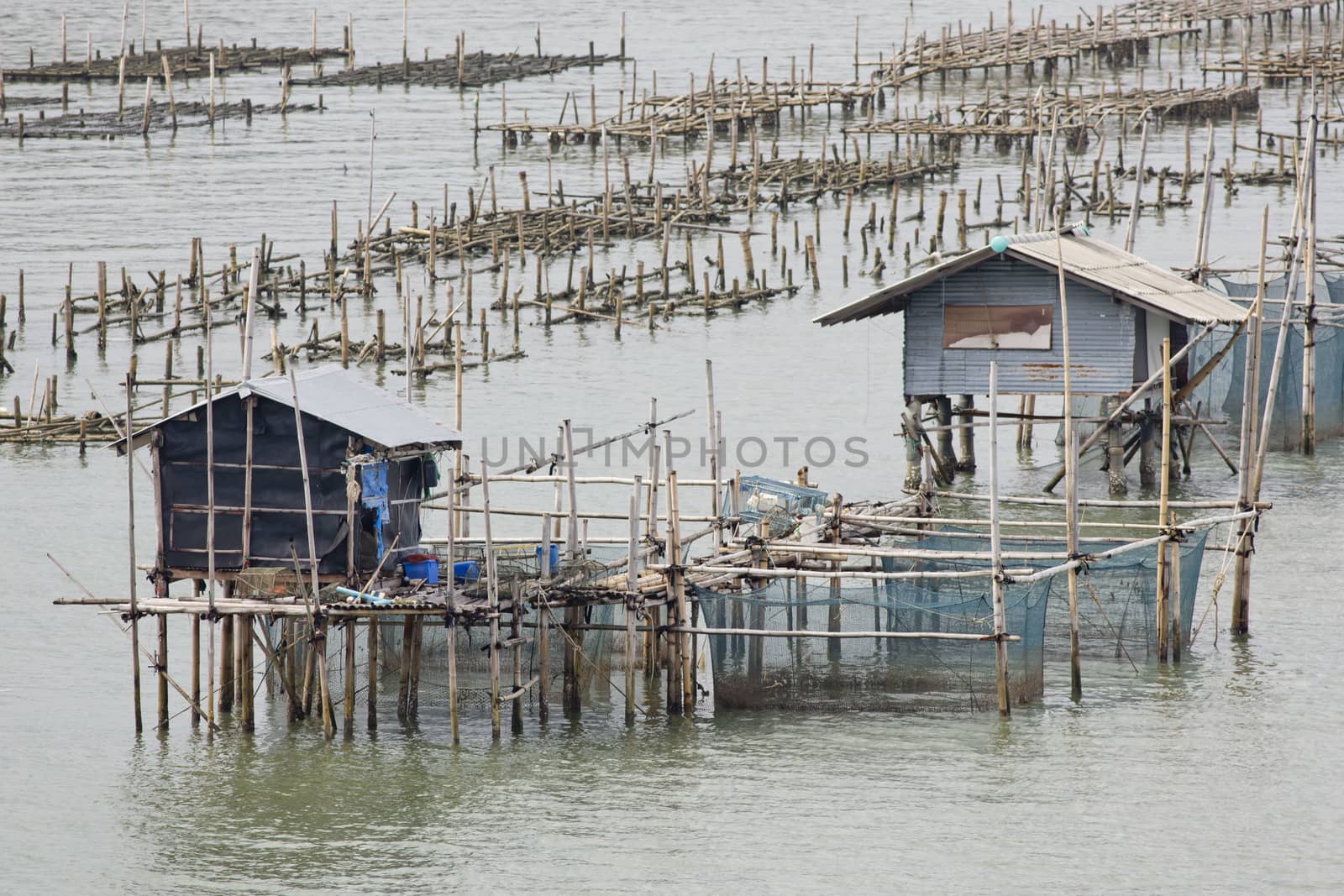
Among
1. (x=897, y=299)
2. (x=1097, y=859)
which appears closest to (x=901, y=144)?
(x=897, y=299)

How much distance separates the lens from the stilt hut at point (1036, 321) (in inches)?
1128

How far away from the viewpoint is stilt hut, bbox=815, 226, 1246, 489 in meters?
28.6

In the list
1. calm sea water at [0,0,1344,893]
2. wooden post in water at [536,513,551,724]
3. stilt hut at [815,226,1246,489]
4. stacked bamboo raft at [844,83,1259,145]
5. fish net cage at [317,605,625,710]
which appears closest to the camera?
calm sea water at [0,0,1344,893]

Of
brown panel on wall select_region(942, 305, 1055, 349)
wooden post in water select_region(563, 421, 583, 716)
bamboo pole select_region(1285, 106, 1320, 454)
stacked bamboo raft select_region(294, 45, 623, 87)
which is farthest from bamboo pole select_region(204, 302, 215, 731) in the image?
stacked bamboo raft select_region(294, 45, 623, 87)

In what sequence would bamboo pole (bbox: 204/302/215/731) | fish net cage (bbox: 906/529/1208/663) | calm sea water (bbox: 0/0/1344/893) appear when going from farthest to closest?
fish net cage (bbox: 906/529/1208/663) < bamboo pole (bbox: 204/302/215/731) < calm sea water (bbox: 0/0/1344/893)

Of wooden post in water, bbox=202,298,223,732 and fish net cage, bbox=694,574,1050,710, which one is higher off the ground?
wooden post in water, bbox=202,298,223,732

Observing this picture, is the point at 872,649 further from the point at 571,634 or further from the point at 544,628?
the point at 544,628

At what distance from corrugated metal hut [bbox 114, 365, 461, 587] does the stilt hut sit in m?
10.6

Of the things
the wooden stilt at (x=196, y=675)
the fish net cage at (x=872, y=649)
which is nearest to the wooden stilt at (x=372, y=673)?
the wooden stilt at (x=196, y=675)

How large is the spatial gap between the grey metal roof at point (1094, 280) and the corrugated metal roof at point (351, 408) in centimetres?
911

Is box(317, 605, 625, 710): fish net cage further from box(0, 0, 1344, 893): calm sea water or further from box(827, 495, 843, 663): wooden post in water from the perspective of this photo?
box(827, 495, 843, 663): wooden post in water

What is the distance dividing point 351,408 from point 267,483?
1.10 m

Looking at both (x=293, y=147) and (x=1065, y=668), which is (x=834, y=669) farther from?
(x=293, y=147)

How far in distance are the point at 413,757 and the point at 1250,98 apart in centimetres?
5325
